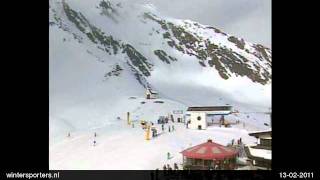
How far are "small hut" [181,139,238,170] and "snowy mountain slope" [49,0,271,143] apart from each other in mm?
10152

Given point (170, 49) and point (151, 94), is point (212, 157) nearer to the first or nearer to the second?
point (151, 94)

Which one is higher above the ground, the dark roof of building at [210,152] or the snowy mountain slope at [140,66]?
the snowy mountain slope at [140,66]

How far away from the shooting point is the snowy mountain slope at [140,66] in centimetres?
2738

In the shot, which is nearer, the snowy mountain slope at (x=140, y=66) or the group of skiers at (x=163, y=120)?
the group of skiers at (x=163, y=120)

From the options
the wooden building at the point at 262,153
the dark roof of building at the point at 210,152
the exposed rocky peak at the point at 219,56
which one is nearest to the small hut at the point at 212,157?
the dark roof of building at the point at 210,152

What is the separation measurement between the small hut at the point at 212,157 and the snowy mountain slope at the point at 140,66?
A: 400 inches

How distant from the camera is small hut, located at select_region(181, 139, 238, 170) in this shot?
13.3 m

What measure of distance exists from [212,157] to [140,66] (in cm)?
2506

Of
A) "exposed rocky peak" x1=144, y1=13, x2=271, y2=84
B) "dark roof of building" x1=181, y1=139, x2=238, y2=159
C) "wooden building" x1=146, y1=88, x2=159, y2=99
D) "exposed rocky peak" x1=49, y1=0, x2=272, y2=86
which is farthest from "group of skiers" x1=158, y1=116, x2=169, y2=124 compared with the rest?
"exposed rocky peak" x1=144, y1=13, x2=271, y2=84

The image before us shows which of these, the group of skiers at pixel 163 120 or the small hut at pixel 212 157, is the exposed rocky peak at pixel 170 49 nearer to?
the group of skiers at pixel 163 120

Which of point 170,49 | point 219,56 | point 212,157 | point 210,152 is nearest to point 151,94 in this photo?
point 170,49

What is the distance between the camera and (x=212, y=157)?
1331cm

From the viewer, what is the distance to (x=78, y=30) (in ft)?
138
